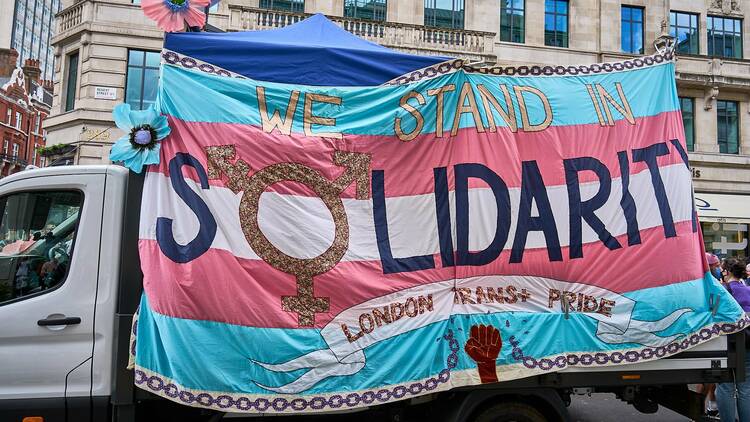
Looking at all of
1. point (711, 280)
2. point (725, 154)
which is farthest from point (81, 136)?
point (725, 154)

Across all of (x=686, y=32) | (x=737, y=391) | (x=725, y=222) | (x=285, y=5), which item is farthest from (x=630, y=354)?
(x=686, y=32)

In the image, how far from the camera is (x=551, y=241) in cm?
399

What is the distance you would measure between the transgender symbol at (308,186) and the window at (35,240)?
1101 millimetres

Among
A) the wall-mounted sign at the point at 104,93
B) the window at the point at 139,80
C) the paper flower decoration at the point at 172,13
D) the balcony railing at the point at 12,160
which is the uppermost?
the balcony railing at the point at 12,160

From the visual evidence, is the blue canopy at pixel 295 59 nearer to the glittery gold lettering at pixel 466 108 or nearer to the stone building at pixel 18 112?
the glittery gold lettering at pixel 466 108

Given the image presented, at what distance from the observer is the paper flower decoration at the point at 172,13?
390 cm

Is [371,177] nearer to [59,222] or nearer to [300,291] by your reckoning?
[300,291]

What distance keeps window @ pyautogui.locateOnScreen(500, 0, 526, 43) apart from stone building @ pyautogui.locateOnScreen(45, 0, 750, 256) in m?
0.04

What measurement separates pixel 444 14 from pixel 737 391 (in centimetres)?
1821

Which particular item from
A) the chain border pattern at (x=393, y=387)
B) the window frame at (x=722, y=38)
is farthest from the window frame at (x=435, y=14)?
the chain border pattern at (x=393, y=387)

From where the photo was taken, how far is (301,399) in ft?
11.6

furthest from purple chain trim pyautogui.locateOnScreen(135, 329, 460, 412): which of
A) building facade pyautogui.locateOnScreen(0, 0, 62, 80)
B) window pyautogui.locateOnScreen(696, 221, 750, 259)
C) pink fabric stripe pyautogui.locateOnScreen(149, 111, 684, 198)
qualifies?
building facade pyautogui.locateOnScreen(0, 0, 62, 80)

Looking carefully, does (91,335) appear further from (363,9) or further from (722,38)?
(722,38)

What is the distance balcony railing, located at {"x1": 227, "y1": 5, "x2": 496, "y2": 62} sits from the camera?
18.7 meters
